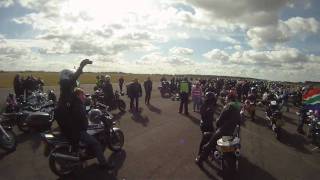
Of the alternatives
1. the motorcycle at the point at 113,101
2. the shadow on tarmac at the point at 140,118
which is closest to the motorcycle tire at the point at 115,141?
the shadow on tarmac at the point at 140,118

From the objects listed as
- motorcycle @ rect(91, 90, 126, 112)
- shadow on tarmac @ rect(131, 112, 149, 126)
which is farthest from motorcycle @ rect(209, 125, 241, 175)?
motorcycle @ rect(91, 90, 126, 112)

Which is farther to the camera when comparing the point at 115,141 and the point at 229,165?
the point at 115,141

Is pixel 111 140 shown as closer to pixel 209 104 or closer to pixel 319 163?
pixel 209 104

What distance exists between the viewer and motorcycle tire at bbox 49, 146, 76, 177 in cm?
730

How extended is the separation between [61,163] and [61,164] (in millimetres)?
28

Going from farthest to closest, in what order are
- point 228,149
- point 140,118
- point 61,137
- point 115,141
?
point 140,118
point 115,141
point 61,137
point 228,149

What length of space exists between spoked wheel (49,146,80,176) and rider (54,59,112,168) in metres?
0.29

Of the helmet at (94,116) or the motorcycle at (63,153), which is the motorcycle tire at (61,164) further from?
the helmet at (94,116)

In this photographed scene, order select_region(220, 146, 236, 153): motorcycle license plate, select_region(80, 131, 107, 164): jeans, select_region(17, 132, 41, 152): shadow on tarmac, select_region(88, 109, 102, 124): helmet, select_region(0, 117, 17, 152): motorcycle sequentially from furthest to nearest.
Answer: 1. select_region(17, 132, 41, 152): shadow on tarmac
2. select_region(0, 117, 17, 152): motorcycle
3. select_region(88, 109, 102, 124): helmet
4. select_region(80, 131, 107, 164): jeans
5. select_region(220, 146, 236, 153): motorcycle license plate

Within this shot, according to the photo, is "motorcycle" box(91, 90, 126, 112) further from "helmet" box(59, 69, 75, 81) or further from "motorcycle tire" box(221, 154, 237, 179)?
"motorcycle tire" box(221, 154, 237, 179)

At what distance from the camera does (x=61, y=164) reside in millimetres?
7332

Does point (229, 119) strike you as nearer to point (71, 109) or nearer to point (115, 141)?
point (115, 141)

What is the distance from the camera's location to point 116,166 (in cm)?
836


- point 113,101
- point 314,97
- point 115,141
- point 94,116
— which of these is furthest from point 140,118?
point 314,97
